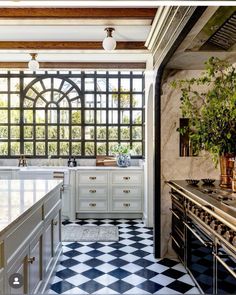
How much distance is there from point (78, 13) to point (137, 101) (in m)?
3.63

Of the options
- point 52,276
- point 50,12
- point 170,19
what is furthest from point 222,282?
point 50,12

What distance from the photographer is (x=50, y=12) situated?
3.86 metres

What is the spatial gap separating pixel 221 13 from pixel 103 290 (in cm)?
270

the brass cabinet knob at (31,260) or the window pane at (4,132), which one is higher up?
the window pane at (4,132)

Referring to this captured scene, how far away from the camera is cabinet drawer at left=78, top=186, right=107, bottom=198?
21.9 feet

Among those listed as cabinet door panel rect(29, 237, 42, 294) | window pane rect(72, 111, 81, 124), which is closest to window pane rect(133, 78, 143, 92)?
window pane rect(72, 111, 81, 124)

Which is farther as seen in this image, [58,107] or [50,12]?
[58,107]

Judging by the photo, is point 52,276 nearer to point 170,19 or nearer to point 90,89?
point 170,19

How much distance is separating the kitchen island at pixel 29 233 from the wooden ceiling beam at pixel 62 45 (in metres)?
2.08

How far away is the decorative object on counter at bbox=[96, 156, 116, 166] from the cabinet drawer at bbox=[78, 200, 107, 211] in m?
0.79

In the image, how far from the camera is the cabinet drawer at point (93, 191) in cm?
666

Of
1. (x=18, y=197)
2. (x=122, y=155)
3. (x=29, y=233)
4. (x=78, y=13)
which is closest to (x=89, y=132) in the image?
(x=122, y=155)

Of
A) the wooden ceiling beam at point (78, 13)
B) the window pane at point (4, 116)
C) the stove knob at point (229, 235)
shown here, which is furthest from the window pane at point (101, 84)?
the stove knob at point (229, 235)

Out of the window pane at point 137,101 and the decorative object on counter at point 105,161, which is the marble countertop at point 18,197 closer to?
the decorative object on counter at point 105,161
